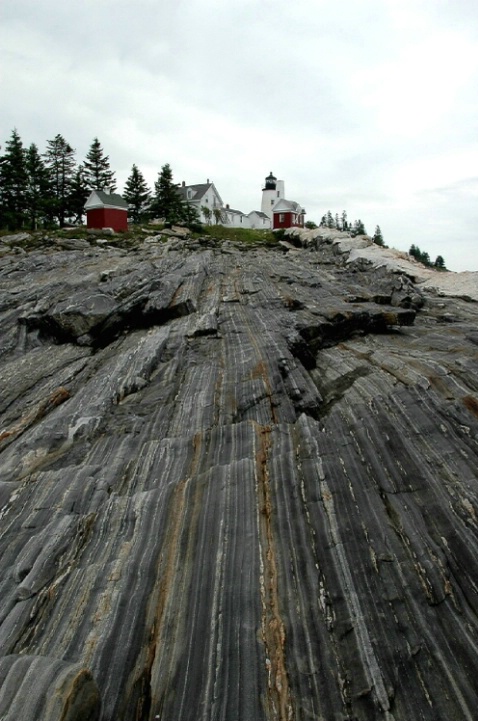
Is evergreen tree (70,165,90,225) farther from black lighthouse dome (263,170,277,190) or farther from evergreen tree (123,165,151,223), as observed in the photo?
black lighthouse dome (263,170,277,190)

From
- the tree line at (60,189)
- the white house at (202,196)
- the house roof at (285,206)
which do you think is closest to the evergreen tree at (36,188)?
the tree line at (60,189)

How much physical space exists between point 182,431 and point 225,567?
5.39 metres

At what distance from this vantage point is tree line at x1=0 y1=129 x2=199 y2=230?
2469 inches

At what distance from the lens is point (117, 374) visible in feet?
52.9

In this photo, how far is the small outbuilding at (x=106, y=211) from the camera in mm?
63062

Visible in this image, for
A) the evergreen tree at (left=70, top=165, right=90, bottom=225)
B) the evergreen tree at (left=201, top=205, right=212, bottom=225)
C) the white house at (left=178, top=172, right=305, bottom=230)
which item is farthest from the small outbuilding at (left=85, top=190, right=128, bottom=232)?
the evergreen tree at (left=201, top=205, right=212, bottom=225)

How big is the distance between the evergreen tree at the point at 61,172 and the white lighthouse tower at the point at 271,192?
54.5 m

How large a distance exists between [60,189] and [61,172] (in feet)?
8.73

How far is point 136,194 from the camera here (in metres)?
77.8

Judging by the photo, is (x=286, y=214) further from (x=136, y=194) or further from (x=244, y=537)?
(x=244, y=537)

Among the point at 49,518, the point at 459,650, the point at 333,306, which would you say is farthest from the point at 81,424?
the point at 333,306

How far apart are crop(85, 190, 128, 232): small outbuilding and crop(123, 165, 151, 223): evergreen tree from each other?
1286 centimetres

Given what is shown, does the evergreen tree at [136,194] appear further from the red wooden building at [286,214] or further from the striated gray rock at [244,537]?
the striated gray rock at [244,537]

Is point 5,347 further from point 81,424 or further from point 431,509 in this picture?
point 431,509
